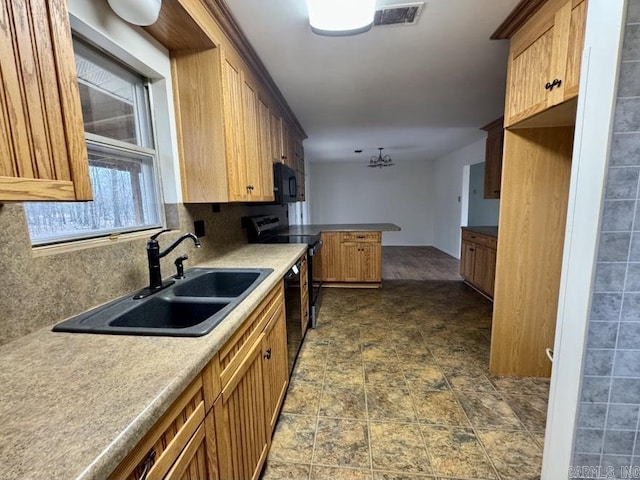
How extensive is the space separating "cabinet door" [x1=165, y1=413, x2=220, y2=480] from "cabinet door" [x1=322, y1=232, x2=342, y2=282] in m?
3.34

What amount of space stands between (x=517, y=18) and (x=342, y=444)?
2.48 metres

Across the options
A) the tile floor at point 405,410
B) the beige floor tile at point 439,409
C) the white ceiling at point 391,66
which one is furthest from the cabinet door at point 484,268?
the beige floor tile at point 439,409

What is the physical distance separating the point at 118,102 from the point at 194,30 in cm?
53

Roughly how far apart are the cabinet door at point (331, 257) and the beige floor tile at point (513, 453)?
276cm

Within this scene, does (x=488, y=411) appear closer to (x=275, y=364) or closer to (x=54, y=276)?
(x=275, y=364)

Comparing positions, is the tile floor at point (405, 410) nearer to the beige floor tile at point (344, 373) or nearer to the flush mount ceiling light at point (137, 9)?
the beige floor tile at point (344, 373)

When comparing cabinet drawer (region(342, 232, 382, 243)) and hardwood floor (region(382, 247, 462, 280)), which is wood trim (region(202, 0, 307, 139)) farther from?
hardwood floor (region(382, 247, 462, 280))

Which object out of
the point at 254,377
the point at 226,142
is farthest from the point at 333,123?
the point at 254,377

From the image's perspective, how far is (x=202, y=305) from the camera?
1283 millimetres

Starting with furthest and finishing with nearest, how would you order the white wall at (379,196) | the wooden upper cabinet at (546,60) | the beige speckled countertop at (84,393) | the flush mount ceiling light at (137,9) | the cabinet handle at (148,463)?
the white wall at (379,196)
the wooden upper cabinet at (546,60)
the flush mount ceiling light at (137,9)
the cabinet handle at (148,463)
the beige speckled countertop at (84,393)

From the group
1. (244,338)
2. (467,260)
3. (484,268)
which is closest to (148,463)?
(244,338)

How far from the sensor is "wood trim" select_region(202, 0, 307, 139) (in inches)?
58.6

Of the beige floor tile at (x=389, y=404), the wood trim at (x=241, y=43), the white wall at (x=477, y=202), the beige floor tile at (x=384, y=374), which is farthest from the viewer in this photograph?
the white wall at (x=477, y=202)

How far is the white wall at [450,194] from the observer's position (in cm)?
544
